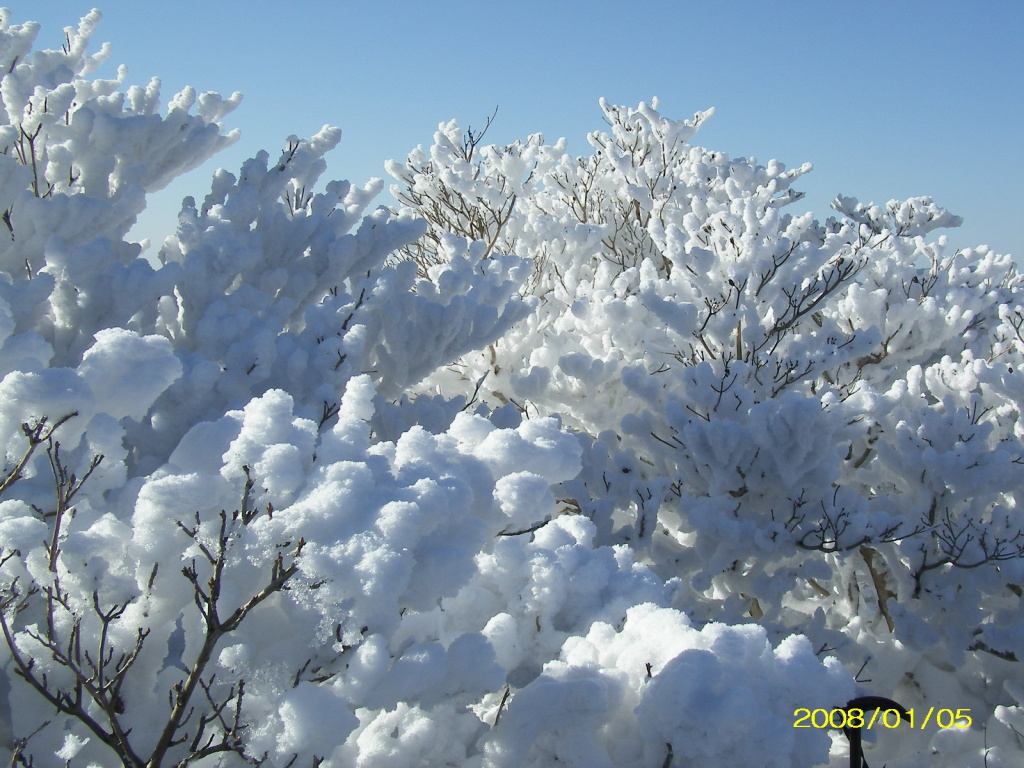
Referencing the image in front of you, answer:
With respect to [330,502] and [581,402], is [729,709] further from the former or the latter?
[581,402]

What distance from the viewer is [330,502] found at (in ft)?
5.06

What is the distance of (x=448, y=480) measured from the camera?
5.67 ft

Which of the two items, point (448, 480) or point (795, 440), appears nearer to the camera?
point (448, 480)

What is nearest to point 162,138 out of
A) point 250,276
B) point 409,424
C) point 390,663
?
point 250,276
